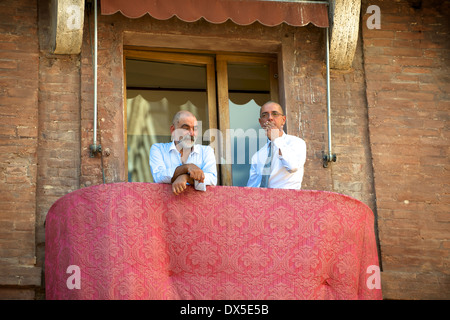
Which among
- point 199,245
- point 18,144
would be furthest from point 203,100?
point 199,245

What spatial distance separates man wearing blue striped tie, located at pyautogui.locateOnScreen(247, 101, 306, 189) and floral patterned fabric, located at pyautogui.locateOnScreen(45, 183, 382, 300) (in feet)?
1.52

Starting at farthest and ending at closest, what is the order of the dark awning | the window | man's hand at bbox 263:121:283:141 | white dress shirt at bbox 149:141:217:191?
the window < the dark awning < man's hand at bbox 263:121:283:141 < white dress shirt at bbox 149:141:217:191

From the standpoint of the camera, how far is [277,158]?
723 centimetres

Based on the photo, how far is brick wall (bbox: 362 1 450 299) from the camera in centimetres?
782

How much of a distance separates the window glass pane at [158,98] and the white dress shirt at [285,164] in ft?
3.21

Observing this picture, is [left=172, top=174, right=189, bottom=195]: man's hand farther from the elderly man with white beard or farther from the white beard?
the white beard

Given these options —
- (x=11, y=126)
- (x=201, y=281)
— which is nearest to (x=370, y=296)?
(x=201, y=281)

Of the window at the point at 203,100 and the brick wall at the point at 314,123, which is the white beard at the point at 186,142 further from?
the window at the point at 203,100

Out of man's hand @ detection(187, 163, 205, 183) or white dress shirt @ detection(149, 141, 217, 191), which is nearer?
man's hand @ detection(187, 163, 205, 183)

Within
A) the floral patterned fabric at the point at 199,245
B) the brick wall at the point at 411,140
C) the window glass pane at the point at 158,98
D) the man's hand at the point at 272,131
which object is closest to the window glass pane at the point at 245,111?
the window glass pane at the point at 158,98

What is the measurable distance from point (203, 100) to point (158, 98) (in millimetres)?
420

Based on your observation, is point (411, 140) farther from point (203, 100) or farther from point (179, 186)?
point (179, 186)

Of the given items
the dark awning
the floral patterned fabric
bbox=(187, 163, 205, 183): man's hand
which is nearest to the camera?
the floral patterned fabric

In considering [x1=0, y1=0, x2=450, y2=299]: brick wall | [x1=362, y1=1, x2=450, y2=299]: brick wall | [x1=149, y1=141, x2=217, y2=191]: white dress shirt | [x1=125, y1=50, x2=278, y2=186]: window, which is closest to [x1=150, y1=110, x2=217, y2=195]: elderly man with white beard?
[x1=149, y1=141, x2=217, y2=191]: white dress shirt
